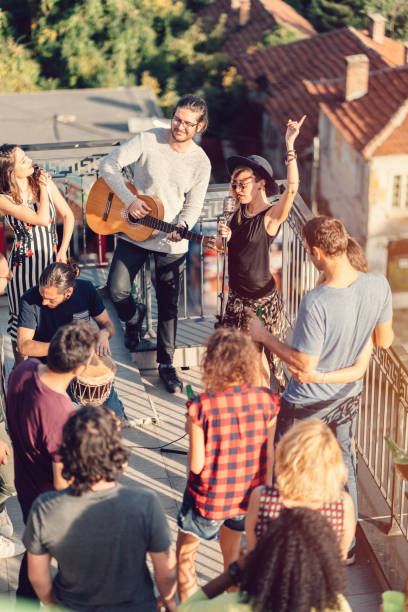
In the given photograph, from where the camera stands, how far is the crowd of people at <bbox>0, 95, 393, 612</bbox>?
9.67 ft

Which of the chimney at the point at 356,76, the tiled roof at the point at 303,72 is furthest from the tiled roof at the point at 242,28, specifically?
the chimney at the point at 356,76

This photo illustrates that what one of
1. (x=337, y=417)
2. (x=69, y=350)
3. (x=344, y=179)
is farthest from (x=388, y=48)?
(x=69, y=350)

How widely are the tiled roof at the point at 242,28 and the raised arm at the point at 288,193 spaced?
36578 mm

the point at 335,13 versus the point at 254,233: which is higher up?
the point at 335,13

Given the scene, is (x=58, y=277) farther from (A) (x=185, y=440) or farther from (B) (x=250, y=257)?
(A) (x=185, y=440)

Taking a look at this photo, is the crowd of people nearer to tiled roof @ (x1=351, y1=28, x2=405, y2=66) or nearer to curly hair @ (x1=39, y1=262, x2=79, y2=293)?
curly hair @ (x1=39, y1=262, x2=79, y2=293)

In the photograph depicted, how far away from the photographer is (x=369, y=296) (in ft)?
13.3

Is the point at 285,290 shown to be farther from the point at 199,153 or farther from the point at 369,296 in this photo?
the point at 369,296

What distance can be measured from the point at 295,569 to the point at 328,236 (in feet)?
6.16

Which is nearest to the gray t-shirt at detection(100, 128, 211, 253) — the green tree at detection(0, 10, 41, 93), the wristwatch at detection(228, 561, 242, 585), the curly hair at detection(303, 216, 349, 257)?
the curly hair at detection(303, 216, 349, 257)

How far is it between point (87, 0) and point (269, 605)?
25341 mm

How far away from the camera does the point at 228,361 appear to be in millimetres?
3490

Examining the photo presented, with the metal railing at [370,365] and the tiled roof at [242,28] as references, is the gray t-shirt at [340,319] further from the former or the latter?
the tiled roof at [242,28]

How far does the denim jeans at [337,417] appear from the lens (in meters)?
4.38
